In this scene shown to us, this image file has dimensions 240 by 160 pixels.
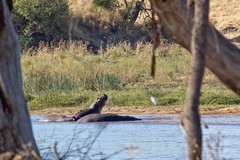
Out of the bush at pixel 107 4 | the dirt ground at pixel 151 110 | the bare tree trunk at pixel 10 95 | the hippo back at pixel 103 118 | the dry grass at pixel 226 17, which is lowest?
the dry grass at pixel 226 17

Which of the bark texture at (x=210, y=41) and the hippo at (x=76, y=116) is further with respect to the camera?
the hippo at (x=76, y=116)

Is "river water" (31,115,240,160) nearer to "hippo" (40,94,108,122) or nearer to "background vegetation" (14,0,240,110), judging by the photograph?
"hippo" (40,94,108,122)

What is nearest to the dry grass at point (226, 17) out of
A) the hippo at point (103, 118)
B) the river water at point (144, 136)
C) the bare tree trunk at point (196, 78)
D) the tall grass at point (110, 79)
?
the tall grass at point (110, 79)

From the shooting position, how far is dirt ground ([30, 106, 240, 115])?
18.6 meters

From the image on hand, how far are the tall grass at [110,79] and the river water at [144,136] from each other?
1770 millimetres

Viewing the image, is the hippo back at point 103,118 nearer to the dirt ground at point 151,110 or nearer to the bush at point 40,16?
the dirt ground at point 151,110

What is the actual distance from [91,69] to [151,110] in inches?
135

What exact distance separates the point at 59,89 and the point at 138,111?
101 inches

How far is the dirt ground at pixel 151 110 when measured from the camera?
1864 centimetres

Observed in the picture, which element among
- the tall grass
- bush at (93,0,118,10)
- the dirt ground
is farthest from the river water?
bush at (93,0,118,10)

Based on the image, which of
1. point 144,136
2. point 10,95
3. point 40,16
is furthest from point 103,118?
point 40,16

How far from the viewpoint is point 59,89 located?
70.1 feet

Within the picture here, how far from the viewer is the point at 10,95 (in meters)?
6.59

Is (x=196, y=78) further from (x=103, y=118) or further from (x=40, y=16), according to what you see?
(x=40, y=16)
